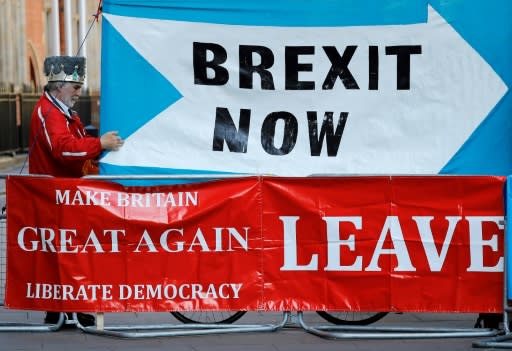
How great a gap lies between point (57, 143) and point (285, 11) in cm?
179

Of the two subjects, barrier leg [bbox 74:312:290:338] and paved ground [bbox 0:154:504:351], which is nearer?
paved ground [bbox 0:154:504:351]

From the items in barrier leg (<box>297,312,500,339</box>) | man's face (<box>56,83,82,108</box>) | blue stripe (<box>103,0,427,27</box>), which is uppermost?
blue stripe (<box>103,0,427,27</box>)

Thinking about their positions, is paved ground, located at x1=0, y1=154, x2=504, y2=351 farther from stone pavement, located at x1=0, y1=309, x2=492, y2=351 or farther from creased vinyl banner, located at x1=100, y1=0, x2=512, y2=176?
creased vinyl banner, located at x1=100, y1=0, x2=512, y2=176

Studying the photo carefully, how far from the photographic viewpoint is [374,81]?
27.6ft

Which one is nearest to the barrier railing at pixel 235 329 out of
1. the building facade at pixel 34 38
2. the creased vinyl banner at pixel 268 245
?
the creased vinyl banner at pixel 268 245

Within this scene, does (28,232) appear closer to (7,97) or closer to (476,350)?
(476,350)

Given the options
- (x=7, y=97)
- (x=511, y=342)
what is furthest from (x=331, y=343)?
(x=7, y=97)

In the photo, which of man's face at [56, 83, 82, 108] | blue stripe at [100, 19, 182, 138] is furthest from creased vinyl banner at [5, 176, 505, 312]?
man's face at [56, 83, 82, 108]

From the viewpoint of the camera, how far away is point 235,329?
27.3ft

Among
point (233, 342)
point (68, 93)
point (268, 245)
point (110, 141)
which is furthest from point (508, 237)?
point (68, 93)

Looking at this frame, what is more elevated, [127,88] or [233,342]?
[127,88]

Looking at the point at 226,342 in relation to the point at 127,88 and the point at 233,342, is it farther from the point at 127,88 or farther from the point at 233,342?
the point at 127,88

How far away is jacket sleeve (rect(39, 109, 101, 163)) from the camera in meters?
8.27

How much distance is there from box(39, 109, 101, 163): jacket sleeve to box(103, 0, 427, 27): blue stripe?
85cm
